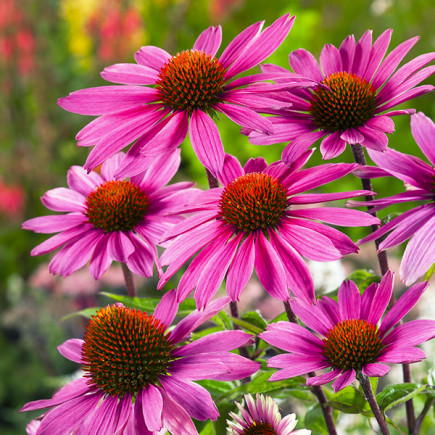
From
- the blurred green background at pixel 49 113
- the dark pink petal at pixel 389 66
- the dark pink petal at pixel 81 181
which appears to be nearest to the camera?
the dark pink petal at pixel 389 66

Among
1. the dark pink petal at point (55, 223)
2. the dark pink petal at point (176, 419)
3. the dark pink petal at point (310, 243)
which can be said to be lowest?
the dark pink petal at point (176, 419)

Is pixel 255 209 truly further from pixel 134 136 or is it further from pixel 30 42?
pixel 30 42

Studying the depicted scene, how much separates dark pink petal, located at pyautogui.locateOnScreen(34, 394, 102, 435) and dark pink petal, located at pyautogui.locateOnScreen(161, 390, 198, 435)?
0.17 ft

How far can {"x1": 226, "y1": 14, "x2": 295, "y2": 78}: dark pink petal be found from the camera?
1.33ft

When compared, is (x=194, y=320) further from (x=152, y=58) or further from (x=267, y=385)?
(x=152, y=58)

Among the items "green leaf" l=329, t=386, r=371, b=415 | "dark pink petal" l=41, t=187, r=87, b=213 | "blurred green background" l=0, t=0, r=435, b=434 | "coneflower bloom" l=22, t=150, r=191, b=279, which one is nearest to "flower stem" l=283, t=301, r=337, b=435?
"green leaf" l=329, t=386, r=371, b=415

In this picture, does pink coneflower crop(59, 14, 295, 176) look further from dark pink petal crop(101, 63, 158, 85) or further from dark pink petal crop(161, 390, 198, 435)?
dark pink petal crop(161, 390, 198, 435)

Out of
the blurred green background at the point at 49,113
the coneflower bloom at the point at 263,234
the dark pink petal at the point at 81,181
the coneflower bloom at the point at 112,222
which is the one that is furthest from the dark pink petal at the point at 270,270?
the blurred green background at the point at 49,113

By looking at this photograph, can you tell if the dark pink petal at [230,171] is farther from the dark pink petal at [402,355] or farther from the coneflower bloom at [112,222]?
the dark pink petal at [402,355]

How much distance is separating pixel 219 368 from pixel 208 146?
0.13 meters

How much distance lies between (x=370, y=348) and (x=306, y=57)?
0.21 meters

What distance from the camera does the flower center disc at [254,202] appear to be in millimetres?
384

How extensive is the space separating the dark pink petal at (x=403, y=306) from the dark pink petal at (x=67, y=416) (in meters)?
0.19

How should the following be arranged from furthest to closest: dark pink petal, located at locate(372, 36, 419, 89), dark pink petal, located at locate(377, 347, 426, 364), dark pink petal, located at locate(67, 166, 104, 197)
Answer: dark pink petal, located at locate(67, 166, 104, 197) < dark pink petal, located at locate(372, 36, 419, 89) < dark pink petal, located at locate(377, 347, 426, 364)
